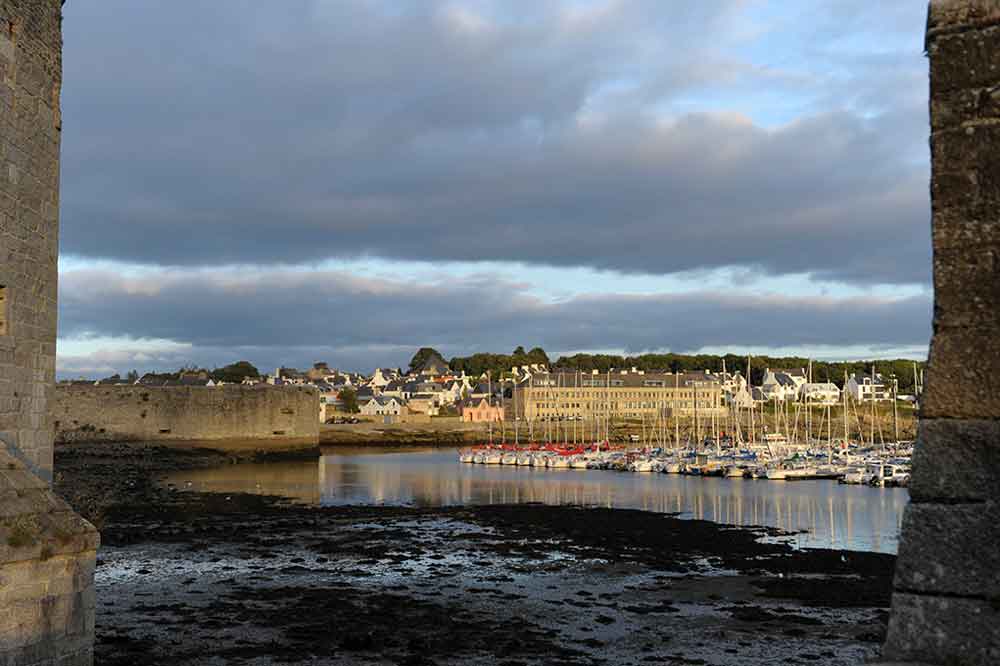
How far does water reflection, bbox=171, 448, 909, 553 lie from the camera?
2915cm

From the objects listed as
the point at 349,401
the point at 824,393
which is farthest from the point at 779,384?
the point at 349,401

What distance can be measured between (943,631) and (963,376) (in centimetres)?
63

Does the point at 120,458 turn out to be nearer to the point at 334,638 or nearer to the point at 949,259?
the point at 334,638

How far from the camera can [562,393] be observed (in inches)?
3868

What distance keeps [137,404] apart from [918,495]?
2142 inches

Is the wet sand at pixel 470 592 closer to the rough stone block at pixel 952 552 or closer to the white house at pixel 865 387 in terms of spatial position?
the rough stone block at pixel 952 552

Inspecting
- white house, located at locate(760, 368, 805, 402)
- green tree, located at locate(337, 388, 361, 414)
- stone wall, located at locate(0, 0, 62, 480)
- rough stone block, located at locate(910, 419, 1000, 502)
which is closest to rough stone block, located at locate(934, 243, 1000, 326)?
rough stone block, located at locate(910, 419, 1000, 502)

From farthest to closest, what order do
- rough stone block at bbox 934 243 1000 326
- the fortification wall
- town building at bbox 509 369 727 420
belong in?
town building at bbox 509 369 727 420 < the fortification wall < rough stone block at bbox 934 243 1000 326

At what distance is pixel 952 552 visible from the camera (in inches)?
90.3

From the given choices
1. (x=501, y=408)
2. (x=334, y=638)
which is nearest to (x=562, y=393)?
(x=501, y=408)

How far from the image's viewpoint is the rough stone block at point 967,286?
234cm

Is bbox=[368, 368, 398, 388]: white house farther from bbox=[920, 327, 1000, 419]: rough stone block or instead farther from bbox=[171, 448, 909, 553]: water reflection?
bbox=[920, 327, 1000, 419]: rough stone block

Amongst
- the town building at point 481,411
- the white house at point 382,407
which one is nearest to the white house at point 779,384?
the town building at point 481,411

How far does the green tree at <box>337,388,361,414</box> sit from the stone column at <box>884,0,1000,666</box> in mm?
97528
